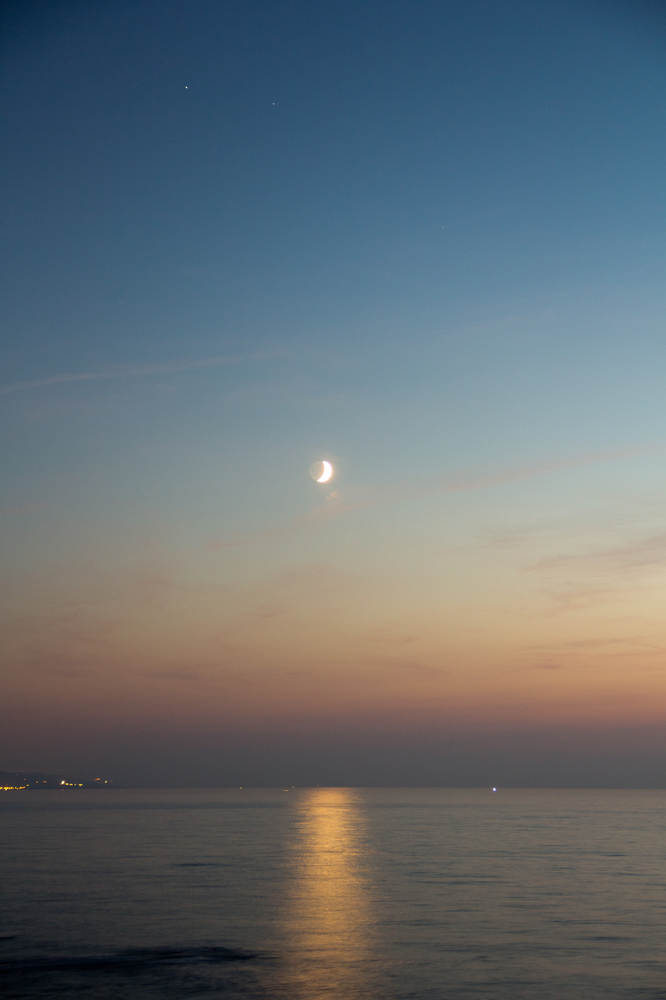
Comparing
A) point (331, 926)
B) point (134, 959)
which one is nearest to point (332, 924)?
point (331, 926)

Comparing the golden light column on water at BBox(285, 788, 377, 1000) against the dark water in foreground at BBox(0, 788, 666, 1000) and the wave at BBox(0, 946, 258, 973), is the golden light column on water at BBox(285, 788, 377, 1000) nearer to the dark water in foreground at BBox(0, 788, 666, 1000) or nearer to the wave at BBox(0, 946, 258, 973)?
the dark water in foreground at BBox(0, 788, 666, 1000)

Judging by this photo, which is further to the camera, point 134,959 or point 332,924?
point 332,924

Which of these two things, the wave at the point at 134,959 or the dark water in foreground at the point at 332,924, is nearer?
the dark water in foreground at the point at 332,924

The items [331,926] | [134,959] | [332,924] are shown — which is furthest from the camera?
[332,924]

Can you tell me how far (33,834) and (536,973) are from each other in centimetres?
9726

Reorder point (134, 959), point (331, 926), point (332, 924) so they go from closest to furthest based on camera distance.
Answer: point (134, 959) < point (331, 926) < point (332, 924)

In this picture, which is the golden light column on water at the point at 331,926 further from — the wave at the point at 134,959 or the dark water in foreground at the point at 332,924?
the wave at the point at 134,959

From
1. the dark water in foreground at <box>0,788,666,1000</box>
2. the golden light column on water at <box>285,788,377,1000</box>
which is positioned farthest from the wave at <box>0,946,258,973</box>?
the golden light column on water at <box>285,788,377,1000</box>

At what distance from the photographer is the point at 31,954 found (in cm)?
3400

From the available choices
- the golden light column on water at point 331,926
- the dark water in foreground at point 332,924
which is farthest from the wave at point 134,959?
the golden light column on water at point 331,926

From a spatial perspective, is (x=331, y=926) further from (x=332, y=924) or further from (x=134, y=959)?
(x=134, y=959)

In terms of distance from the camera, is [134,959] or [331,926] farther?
[331,926]

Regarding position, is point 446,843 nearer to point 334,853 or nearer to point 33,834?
point 334,853

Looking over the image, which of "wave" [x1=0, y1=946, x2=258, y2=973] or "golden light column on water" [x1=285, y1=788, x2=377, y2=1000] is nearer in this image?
"golden light column on water" [x1=285, y1=788, x2=377, y2=1000]
